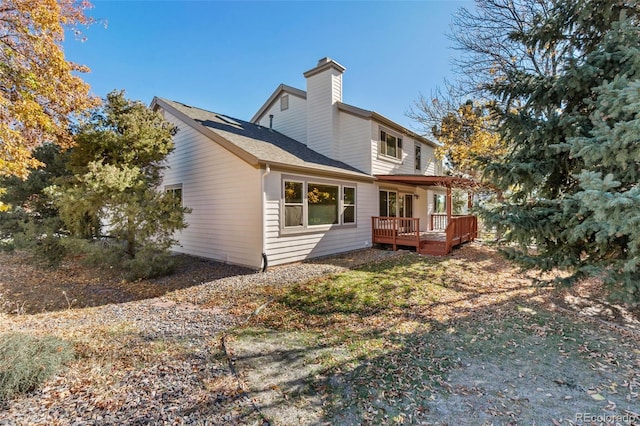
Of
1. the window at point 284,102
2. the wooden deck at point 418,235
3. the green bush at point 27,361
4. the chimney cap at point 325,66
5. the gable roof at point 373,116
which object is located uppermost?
the chimney cap at point 325,66

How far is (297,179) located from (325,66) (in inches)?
258

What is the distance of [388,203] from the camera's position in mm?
12992

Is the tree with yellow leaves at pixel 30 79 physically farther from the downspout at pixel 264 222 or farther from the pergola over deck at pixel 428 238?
the pergola over deck at pixel 428 238

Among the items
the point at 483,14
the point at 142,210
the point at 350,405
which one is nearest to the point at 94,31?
the point at 142,210

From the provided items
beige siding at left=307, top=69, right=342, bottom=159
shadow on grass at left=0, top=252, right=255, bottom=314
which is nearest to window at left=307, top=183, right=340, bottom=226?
shadow on grass at left=0, top=252, right=255, bottom=314

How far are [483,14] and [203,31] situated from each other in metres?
9.72

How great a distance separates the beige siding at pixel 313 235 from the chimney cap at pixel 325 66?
18.1 ft

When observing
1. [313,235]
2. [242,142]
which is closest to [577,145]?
[313,235]

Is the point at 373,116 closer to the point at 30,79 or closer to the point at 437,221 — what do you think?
the point at 437,221

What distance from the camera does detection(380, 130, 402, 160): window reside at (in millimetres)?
12547

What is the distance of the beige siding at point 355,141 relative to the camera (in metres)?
11.7

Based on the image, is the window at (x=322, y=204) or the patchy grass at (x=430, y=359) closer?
the patchy grass at (x=430, y=359)

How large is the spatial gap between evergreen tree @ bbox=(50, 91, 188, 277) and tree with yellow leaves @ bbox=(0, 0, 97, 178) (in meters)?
0.86

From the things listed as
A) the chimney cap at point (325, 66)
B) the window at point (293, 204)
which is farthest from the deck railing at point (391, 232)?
the chimney cap at point (325, 66)
